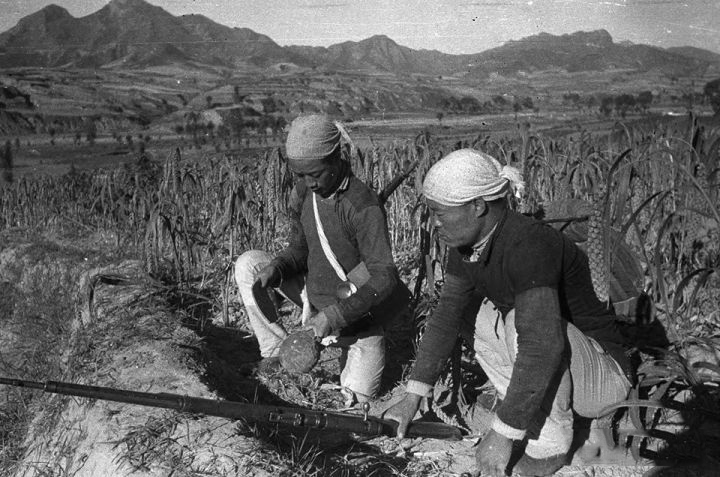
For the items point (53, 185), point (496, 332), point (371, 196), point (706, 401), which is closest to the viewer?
point (706, 401)

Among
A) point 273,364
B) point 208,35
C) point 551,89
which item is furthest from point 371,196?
point 208,35

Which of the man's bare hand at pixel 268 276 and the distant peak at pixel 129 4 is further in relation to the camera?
the distant peak at pixel 129 4

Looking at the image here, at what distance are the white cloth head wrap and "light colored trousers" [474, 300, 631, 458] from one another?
0.47m

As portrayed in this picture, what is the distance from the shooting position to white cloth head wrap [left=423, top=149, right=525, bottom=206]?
2137 mm

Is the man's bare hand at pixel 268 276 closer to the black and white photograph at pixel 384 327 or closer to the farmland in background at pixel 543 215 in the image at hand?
the black and white photograph at pixel 384 327

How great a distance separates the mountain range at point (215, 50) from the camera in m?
18.3

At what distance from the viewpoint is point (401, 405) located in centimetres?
243

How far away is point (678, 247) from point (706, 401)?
1.71m

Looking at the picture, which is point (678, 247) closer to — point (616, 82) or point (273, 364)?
point (273, 364)

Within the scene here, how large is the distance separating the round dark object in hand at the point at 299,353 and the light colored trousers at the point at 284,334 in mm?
460

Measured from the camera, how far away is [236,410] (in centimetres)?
225

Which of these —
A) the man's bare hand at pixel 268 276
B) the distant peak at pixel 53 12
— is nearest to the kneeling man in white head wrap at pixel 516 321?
the man's bare hand at pixel 268 276

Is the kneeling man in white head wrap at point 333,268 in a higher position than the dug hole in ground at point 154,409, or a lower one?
higher

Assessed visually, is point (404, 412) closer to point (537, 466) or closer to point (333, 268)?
point (537, 466)
